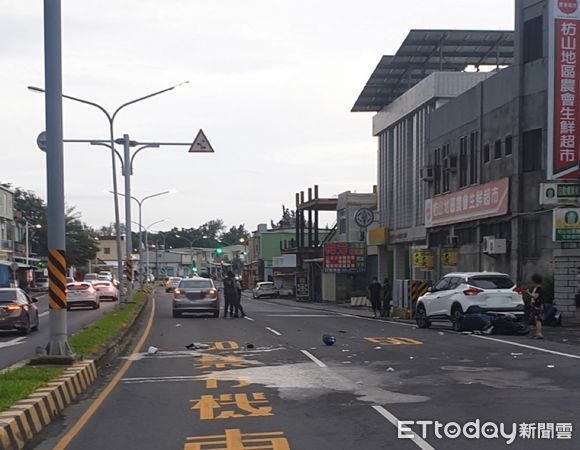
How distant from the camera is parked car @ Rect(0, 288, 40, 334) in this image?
23.3 metres

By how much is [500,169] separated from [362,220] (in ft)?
61.0

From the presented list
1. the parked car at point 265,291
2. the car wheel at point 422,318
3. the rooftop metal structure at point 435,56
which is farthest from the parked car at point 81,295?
the parked car at point 265,291

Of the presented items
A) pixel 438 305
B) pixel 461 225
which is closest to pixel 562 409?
pixel 438 305

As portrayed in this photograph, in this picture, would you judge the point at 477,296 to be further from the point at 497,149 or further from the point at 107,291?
the point at 107,291

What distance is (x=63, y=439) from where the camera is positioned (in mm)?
8914

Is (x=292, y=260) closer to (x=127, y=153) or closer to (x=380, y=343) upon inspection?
(x=127, y=153)

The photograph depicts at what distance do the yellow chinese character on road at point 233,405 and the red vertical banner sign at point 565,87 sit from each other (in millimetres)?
17374

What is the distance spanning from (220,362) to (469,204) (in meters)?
20.3

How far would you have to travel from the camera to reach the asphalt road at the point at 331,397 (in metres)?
8.62

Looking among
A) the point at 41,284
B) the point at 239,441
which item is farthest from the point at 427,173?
the point at 41,284

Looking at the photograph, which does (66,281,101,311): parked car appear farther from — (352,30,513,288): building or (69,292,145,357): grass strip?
(352,30,513,288): building

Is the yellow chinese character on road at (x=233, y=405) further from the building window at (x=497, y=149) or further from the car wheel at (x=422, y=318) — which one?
the building window at (x=497, y=149)

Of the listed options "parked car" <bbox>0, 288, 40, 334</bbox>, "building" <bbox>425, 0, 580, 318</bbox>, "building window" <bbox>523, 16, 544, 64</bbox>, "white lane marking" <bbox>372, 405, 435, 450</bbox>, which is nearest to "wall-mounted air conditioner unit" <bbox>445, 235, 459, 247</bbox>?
"building" <bbox>425, 0, 580, 318</bbox>

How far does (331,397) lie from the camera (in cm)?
1120
